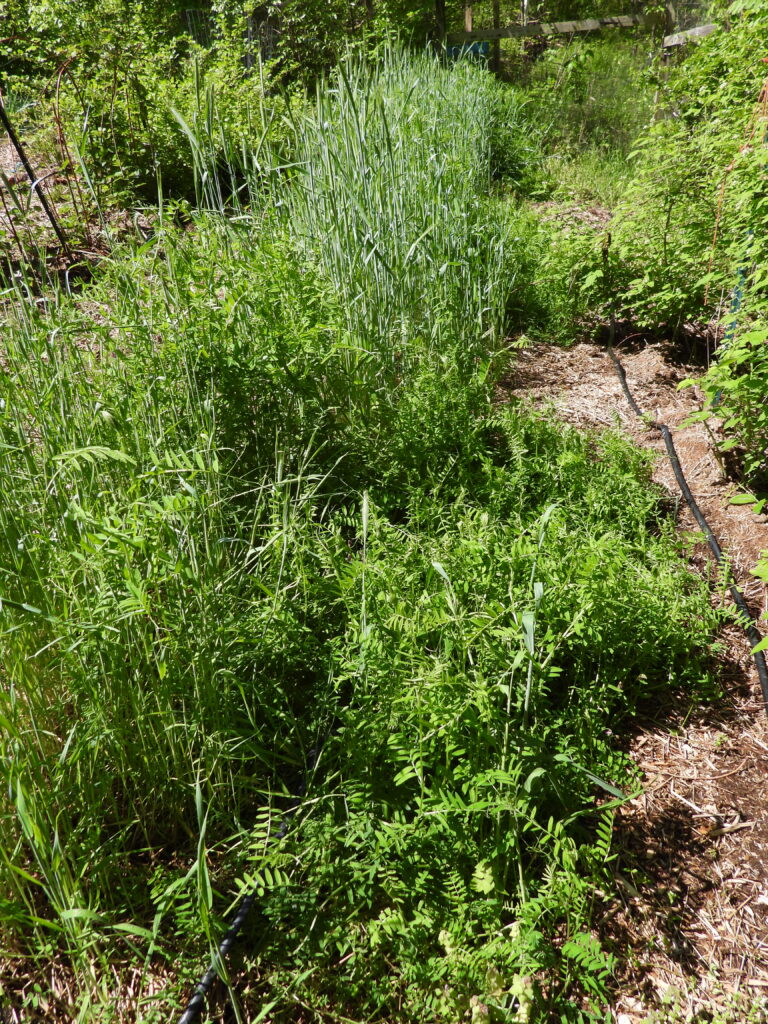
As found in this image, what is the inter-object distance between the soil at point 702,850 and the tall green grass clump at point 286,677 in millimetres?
109

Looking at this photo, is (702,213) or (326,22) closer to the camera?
(702,213)

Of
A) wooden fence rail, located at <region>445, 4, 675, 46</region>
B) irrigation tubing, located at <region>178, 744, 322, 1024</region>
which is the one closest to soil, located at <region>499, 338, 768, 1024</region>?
irrigation tubing, located at <region>178, 744, 322, 1024</region>

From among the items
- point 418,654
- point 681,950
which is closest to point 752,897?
point 681,950

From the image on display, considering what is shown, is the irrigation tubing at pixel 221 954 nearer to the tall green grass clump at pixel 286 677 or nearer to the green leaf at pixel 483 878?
the tall green grass clump at pixel 286 677

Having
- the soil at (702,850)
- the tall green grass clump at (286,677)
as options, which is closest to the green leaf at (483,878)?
the tall green grass clump at (286,677)

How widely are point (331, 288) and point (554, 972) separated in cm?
229

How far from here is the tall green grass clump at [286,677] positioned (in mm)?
1284

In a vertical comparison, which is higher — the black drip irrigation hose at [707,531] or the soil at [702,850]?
the black drip irrigation hose at [707,531]

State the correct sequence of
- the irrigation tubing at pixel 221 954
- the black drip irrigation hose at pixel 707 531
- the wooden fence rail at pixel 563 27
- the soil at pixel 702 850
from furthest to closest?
the wooden fence rail at pixel 563 27 < the black drip irrigation hose at pixel 707 531 < the soil at pixel 702 850 < the irrigation tubing at pixel 221 954

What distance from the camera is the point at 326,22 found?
8266 millimetres

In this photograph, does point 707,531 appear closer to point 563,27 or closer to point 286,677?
point 286,677

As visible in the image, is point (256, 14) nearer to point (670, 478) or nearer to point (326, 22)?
point (326, 22)

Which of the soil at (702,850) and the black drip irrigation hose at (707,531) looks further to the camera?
the black drip irrigation hose at (707,531)

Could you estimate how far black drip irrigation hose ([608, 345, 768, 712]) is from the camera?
1.96m
